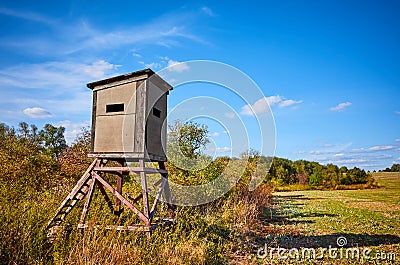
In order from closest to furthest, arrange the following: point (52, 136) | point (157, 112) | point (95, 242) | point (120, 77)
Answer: point (95, 242) < point (120, 77) < point (157, 112) < point (52, 136)

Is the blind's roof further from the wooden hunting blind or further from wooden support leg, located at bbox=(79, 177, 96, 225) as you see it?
wooden support leg, located at bbox=(79, 177, 96, 225)

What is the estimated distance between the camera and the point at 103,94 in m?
7.91

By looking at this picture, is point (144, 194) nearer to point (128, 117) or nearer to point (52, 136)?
point (128, 117)

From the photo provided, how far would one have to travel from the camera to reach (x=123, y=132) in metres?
7.34

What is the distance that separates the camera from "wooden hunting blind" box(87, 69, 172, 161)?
7.20 m

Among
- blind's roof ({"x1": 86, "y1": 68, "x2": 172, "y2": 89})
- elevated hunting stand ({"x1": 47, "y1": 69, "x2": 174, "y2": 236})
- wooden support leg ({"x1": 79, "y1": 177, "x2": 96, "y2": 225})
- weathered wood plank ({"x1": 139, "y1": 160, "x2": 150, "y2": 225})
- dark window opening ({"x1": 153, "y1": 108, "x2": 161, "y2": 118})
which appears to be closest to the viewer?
weathered wood plank ({"x1": 139, "y1": 160, "x2": 150, "y2": 225})

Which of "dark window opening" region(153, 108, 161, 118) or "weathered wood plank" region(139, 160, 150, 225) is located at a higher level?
"dark window opening" region(153, 108, 161, 118)

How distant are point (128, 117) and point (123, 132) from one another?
15.2 inches

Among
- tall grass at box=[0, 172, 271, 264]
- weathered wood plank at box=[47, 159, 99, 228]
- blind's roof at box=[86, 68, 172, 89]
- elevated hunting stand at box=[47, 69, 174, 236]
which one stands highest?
blind's roof at box=[86, 68, 172, 89]

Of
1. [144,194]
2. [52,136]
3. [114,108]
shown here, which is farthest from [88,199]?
[52,136]

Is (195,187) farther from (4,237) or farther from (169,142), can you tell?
(4,237)

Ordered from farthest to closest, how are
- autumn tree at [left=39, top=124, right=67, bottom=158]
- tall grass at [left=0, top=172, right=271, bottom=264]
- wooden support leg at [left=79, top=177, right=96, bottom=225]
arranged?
autumn tree at [left=39, top=124, right=67, bottom=158], wooden support leg at [left=79, top=177, right=96, bottom=225], tall grass at [left=0, top=172, right=271, bottom=264]

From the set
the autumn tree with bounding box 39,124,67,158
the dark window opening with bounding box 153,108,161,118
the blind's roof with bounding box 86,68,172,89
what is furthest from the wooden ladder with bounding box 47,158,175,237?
the autumn tree with bounding box 39,124,67,158

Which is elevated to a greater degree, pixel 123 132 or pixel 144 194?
pixel 123 132
